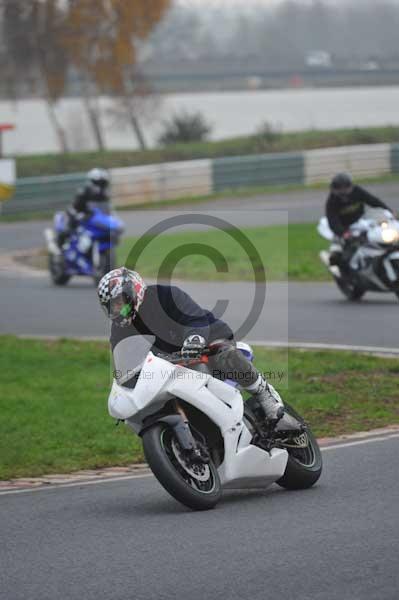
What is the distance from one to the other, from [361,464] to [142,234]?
21387mm

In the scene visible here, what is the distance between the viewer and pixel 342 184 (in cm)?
1753

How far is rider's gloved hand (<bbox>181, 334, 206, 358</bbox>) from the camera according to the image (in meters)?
7.49

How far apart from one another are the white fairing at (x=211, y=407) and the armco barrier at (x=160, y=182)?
1134 inches

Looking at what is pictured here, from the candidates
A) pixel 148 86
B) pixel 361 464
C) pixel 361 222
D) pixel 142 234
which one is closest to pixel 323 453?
pixel 361 464

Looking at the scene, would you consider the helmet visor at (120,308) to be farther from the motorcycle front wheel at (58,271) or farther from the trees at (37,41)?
the trees at (37,41)

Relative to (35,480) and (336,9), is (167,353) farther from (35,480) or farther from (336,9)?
(336,9)

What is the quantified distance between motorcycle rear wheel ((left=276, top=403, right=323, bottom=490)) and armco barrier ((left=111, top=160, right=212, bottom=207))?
2839 centimetres

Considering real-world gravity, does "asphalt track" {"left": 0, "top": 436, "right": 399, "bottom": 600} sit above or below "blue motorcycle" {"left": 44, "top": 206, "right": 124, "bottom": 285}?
above

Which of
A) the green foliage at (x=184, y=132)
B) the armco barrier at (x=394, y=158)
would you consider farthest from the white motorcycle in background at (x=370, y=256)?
the green foliage at (x=184, y=132)

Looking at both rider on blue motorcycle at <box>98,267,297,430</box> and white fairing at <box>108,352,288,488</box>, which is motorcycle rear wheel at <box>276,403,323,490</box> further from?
rider on blue motorcycle at <box>98,267,297,430</box>

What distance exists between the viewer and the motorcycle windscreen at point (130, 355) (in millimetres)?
7605

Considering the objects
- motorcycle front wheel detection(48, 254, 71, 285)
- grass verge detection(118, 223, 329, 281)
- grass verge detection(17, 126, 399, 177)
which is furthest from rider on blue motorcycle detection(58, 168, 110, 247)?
grass verge detection(17, 126, 399, 177)

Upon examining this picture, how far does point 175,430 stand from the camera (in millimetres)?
7406

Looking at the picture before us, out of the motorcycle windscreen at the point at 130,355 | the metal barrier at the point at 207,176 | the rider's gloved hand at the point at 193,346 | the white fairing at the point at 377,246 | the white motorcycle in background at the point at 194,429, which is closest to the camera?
the white motorcycle in background at the point at 194,429
